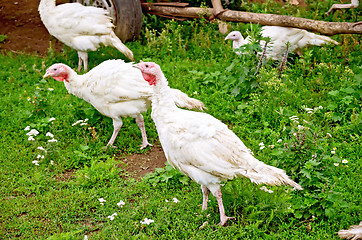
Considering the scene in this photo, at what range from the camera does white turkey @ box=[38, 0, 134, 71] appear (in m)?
8.10

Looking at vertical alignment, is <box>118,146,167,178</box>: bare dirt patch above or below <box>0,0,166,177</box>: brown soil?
below

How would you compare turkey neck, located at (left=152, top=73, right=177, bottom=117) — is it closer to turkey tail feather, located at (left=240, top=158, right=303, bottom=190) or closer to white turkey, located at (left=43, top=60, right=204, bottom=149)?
turkey tail feather, located at (left=240, top=158, right=303, bottom=190)

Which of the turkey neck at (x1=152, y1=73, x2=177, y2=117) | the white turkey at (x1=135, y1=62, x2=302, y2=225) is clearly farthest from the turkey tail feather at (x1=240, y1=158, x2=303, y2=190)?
the turkey neck at (x1=152, y1=73, x2=177, y2=117)

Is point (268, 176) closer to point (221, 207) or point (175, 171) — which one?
point (221, 207)

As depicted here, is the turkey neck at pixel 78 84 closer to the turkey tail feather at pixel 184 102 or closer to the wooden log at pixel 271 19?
the turkey tail feather at pixel 184 102

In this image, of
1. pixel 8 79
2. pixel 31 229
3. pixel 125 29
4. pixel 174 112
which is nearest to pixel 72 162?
pixel 31 229

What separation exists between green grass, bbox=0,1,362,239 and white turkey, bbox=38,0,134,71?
59cm

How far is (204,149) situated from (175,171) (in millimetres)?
1198

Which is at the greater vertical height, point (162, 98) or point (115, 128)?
point (162, 98)

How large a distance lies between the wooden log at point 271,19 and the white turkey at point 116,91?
3.10m

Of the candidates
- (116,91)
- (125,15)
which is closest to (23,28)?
(125,15)

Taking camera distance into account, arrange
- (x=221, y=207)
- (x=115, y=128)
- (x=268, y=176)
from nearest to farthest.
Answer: (x=268, y=176)
(x=221, y=207)
(x=115, y=128)

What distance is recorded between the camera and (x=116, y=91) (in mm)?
6078

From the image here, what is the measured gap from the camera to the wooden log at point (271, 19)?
7.75m
